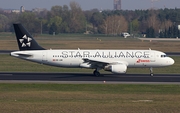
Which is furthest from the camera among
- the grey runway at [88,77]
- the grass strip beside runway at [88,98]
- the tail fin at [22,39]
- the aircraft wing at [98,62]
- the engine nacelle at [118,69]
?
the tail fin at [22,39]

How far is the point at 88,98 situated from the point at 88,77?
1581 centimetres

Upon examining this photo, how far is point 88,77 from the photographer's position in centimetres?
5450

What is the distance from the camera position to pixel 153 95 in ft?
133

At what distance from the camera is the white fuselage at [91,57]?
5609 centimetres

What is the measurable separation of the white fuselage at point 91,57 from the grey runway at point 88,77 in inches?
58.0

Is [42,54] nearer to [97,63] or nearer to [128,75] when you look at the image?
[97,63]

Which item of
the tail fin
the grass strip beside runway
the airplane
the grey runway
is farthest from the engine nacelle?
the tail fin

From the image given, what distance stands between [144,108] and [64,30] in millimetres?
166981

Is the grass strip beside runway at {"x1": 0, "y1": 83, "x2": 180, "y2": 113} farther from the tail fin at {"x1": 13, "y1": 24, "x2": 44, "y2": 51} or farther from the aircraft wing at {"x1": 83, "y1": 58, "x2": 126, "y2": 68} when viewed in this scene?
the tail fin at {"x1": 13, "y1": 24, "x2": 44, "y2": 51}

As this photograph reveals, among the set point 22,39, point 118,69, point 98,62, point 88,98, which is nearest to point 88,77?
point 98,62

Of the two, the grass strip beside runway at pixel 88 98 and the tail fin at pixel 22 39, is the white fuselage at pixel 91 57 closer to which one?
the tail fin at pixel 22 39

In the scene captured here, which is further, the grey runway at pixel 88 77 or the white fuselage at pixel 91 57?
the white fuselage at pixel 91 57

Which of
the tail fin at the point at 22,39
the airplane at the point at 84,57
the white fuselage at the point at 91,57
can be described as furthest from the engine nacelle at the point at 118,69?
the tail fin at the point at 22,39

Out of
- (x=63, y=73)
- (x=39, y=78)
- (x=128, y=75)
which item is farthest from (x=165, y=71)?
(x=39, y=78)
